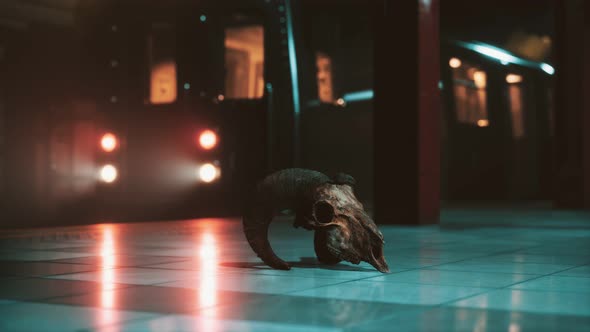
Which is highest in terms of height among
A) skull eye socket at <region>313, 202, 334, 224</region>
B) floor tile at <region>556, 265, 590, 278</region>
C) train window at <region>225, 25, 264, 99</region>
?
train window at <region>225, 25, 264, 99</region>

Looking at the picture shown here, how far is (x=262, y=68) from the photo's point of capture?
1134cm

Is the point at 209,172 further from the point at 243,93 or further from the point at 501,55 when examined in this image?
the point at 501,55

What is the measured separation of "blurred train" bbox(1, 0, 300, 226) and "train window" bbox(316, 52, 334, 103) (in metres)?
0.74

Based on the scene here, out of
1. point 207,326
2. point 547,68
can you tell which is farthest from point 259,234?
point 547,68

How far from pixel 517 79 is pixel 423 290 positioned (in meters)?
14.8

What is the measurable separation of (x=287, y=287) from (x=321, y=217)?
40.2 inches

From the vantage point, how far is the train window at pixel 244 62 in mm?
11344

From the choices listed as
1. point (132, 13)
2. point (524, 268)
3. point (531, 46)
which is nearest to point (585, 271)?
point (524, 268)

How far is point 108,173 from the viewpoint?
12.0m

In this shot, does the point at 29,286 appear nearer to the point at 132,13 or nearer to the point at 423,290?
the point at 423,290

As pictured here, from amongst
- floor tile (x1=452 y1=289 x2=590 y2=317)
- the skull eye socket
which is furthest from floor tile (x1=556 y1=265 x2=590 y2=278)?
the skull eye socket

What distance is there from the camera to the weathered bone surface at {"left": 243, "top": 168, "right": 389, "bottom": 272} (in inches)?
209

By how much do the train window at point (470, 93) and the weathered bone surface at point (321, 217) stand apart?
11463 mm

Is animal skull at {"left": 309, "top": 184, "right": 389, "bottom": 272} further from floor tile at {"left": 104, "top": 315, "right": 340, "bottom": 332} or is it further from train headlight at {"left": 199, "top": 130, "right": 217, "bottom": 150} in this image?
train headlight at {"left": 199, "top": 130, "right": 217, "bottom": 150}
